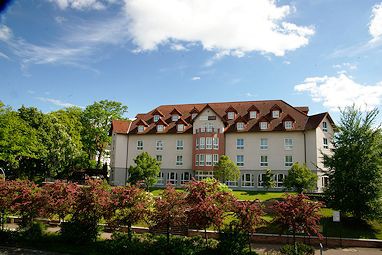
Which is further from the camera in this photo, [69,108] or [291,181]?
[69,108]

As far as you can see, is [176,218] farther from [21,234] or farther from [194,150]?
[194,150]

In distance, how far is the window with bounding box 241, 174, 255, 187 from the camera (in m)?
46.4

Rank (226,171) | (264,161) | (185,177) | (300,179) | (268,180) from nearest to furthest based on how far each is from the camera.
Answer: (300,179) → (226,171) → (268,180) → (264,161) → (185,177)

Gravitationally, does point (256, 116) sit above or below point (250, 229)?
above

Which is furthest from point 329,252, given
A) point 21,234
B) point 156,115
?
point 156,115

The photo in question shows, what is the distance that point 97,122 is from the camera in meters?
59.6

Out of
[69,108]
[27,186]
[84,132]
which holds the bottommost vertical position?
[27,186]

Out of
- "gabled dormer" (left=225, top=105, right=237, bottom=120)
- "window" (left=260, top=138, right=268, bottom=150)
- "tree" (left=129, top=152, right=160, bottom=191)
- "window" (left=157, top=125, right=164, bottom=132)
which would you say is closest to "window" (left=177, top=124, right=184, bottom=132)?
"window" (left=157, top=125, right=164, bottom=132)

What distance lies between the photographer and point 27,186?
2422cm

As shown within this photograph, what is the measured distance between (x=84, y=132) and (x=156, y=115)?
1476 centimetres

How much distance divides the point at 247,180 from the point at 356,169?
72.3 ft

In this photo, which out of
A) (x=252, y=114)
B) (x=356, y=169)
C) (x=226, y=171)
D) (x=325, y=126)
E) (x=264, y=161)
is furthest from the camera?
(x=252, y=114)

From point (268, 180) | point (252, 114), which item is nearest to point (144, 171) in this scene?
point (268, 180)

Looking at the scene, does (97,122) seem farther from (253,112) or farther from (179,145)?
(253,112)
